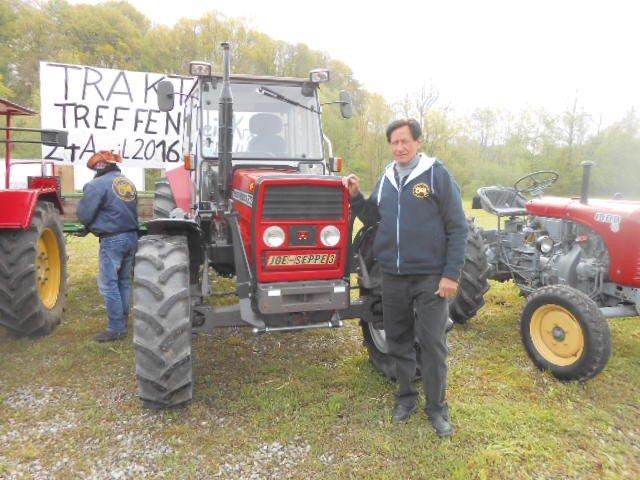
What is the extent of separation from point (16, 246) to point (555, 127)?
3596 cm

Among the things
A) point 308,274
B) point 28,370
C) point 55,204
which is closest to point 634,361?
point 308,274

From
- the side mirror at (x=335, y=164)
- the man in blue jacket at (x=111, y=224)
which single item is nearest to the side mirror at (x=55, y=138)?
the man in blue jacket at (x=111, y=224)

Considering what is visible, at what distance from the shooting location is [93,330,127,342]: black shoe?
181 inches

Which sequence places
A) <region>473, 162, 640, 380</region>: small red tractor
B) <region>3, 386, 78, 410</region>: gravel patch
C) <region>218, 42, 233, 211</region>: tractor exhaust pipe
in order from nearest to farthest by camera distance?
<region>218, 42, 233, 211</region>: tractor exhaust pipe → <region>3, 386, 78, 410</region>: gravel patch → <region>473, 162, 640, 380</region>: small red tractor

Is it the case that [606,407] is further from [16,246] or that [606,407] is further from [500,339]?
[16,246]

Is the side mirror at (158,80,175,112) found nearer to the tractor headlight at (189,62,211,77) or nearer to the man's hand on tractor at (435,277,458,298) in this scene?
the tractor headlight at (189,62,211,77)

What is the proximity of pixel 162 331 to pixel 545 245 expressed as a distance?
3881 mm

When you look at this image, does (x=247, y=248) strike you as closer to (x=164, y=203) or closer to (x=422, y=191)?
(x=422, y=191)

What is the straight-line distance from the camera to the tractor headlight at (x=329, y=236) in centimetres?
338

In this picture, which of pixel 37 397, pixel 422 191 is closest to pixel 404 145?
pixel 422 191

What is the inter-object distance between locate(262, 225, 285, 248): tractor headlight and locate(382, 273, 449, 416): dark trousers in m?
0.72

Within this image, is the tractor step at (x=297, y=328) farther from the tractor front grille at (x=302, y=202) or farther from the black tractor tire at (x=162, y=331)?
the tractor front grille at (x=302, y=202)

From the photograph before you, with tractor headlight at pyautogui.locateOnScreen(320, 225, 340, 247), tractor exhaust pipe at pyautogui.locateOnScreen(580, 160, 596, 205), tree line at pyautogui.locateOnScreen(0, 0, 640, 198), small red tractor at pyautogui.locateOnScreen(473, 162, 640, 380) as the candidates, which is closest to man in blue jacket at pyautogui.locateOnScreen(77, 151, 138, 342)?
tractor headlight at pyautogui.locateOnScreen(320, 225, 340, 247)

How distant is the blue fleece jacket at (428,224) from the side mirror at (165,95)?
2.18 metres
